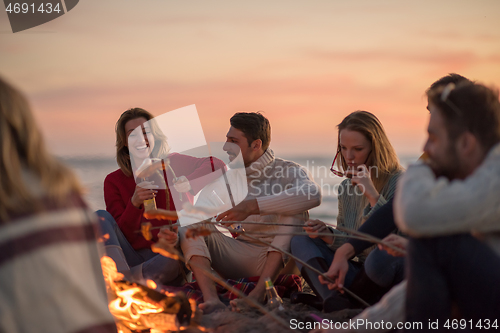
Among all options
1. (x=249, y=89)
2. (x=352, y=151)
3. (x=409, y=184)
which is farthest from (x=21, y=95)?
(x=249, y=89)

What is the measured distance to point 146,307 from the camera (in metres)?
1.71

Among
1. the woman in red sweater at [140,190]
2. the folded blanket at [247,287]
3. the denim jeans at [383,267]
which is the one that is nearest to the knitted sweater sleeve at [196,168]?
the woman in red sweater at [140,190]

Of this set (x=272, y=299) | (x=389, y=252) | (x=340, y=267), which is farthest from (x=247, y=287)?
(x=389, y=252)

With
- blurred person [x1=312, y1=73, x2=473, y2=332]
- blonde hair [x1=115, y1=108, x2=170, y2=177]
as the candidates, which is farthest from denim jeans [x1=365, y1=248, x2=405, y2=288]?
blonde hair [x1=115, y1=108, x2=170, y2=177]

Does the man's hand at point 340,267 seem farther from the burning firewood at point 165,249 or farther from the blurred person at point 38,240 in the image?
the blurred person at point 38,240

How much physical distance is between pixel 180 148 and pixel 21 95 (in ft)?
7.07

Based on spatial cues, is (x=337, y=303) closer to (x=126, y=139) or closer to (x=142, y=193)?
(x=142, y=193)

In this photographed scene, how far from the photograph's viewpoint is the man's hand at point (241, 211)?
2.50 metres

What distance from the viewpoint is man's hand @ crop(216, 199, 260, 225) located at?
250cm

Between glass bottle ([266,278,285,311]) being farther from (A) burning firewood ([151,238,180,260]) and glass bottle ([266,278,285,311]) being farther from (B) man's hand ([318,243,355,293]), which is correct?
(A) burning firewood ([151,238,180,260])

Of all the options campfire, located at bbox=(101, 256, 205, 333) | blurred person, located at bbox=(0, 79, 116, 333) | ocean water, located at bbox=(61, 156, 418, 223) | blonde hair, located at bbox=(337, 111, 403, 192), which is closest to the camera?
blurred person, located at bbox=(0, 79, 116, 333)

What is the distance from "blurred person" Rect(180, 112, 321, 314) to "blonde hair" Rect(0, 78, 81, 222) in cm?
146

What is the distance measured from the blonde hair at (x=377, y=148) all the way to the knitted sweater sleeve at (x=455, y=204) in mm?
1243

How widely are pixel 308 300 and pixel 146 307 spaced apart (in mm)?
956
